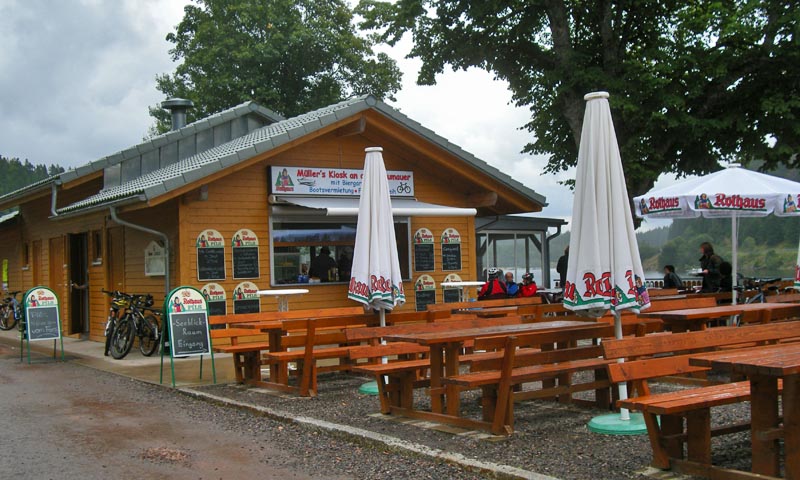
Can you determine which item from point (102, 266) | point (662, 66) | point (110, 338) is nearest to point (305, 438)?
point (110, 338)

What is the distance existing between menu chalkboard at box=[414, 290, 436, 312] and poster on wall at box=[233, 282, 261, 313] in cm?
315

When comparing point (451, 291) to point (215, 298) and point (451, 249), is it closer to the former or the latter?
point (451, 249)

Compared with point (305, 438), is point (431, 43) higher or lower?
higher

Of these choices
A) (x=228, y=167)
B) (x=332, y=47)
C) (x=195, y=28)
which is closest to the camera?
(x=228, y=167)

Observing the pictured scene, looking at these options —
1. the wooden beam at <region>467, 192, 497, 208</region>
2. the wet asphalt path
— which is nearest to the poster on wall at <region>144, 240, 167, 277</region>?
the wet asphalt path

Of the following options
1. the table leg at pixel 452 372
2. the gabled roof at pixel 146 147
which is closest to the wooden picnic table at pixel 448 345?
the table leg at pixel 452 372

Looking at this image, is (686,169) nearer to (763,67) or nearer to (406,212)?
(763,67)

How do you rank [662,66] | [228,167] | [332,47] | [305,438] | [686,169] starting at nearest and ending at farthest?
1. [305,438]
2. [228,167]
3. [662,66]
4. [686,169]
5. [332,47]

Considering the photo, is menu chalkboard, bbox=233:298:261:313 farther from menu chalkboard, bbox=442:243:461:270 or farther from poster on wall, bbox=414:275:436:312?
menu chalkboard, bbox=442:243:461:270

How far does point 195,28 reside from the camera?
41.7m

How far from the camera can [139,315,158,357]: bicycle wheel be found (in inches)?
512

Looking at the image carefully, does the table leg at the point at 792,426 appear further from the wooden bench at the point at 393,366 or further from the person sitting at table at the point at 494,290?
the person sitting at table at the point at 494,290

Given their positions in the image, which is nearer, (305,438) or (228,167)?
(305,438)

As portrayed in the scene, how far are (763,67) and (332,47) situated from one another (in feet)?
73.2
